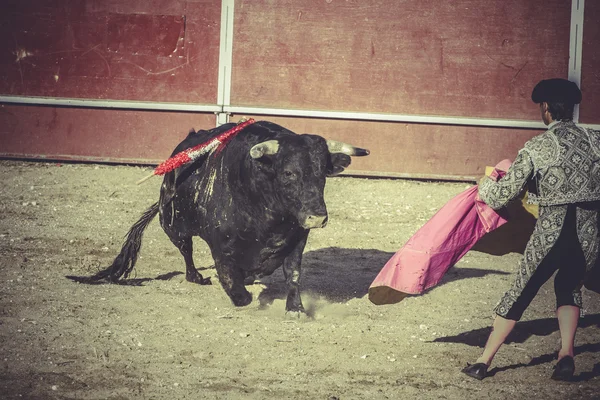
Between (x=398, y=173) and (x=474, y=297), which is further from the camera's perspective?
(x=398, y=173)

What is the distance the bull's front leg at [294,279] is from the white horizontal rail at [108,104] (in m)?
5.14

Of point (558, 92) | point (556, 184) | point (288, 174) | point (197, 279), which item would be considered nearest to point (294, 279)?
point (288, 174)

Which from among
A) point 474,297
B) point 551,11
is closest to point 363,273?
point 474,297

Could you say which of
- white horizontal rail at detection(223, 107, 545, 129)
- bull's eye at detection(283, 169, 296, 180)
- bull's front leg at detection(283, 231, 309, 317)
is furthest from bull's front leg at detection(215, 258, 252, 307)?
white horizontal rail at detection(223, 107, 545, 129)

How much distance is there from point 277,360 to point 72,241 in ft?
11.9

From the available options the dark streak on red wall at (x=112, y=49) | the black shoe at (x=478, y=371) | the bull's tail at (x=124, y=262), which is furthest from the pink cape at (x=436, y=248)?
the dark streak on red wall at (x=112, y=49)

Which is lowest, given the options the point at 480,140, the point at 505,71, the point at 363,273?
the point at 363,273

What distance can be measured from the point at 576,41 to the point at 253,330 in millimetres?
6938

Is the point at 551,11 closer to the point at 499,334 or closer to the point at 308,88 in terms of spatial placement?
the point at 308,88

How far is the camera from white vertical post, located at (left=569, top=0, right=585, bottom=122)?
1009cm

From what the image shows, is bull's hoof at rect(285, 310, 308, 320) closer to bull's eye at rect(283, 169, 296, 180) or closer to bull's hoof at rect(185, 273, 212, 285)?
bull's eye at rect(283, 169, 296, 180)

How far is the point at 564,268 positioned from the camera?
426cm

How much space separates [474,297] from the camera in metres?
6.23

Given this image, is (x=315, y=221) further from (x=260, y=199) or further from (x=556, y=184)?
(x=556, y=184)
